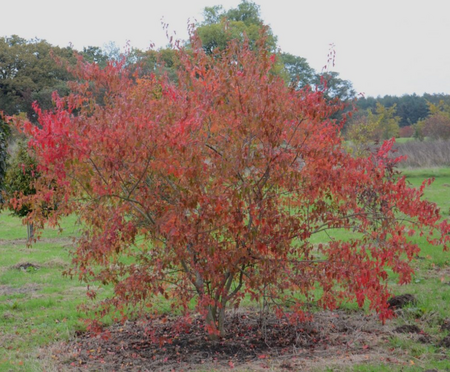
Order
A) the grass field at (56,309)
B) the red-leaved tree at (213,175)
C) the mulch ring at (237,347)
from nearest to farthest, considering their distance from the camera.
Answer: the red-leaved tree at (213,175), the mulch ring at (237,347), the grass field at (56,309)

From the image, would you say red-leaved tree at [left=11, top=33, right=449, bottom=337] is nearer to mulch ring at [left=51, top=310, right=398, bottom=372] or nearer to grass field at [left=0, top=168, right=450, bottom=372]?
mulch ring at [left=51, top=310, right=398, bottom=372]

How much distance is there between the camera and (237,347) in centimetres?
529

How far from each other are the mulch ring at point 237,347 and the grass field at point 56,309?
9.7 inches

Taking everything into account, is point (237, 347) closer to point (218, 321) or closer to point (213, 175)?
point (218, 321)

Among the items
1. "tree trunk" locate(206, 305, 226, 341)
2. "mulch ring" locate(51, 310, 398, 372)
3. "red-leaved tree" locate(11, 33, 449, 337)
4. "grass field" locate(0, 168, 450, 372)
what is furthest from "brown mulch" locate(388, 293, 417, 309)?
"tree trunk" locate(206, 305, 226, 341)

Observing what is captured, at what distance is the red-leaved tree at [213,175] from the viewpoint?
410 centimetres

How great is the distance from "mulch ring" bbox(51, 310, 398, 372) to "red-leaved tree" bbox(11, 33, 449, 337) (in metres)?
0.48

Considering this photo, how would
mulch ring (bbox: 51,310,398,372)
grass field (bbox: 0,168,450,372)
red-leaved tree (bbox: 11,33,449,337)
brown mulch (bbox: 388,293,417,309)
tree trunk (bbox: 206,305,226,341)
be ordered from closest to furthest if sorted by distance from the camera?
red-leaved tree (bbox: 11,33,449,337), mulch ring (bbox: 51,310,398,372), grass field (bbox: 0,168,450,372), tree trunk (bbox: 206,305,226,341), brown mulch (bbox: 388,293,417,309)

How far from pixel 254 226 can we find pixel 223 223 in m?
0.41

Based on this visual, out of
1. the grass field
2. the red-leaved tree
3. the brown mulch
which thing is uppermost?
the red-leaved tree

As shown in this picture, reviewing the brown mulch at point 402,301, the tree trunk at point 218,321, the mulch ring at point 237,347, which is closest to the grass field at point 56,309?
the brown mulch at point 402,301

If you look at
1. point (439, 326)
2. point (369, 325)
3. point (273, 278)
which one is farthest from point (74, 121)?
point (439, 326)

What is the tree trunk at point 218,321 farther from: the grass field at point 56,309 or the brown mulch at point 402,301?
the brown mulch at point 402,301

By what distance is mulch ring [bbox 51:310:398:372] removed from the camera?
15.8 feet
